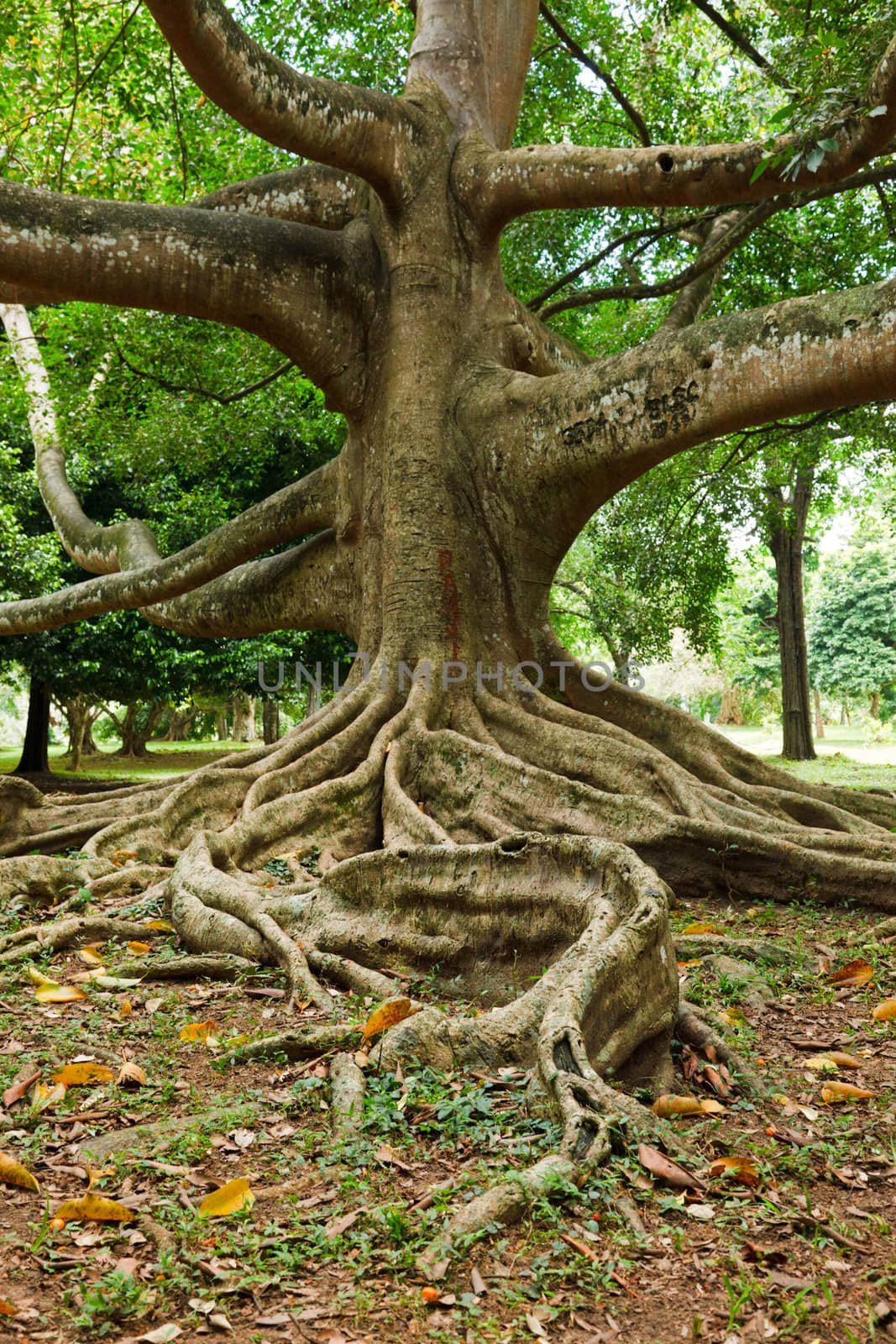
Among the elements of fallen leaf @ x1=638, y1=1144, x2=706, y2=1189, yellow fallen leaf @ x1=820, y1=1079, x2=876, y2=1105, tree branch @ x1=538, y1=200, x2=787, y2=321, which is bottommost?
yellow fallen leaf @ x1=820, y1=1079, x2=876, y2=1105

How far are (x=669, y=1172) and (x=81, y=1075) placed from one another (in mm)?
1879

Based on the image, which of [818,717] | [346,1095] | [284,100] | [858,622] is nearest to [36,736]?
[284,100]

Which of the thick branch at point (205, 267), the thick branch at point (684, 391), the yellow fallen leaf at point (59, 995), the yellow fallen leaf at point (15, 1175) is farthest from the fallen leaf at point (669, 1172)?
the thick branch at point (205, 267)

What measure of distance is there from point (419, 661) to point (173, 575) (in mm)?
3311

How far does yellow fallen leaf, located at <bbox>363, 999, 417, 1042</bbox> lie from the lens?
3576 millimetres

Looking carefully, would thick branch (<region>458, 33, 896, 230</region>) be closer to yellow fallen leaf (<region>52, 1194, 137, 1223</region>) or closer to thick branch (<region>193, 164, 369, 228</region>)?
thick branch (<region>193, 164, 369, 228</region>)

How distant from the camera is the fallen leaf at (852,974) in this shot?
4500mm

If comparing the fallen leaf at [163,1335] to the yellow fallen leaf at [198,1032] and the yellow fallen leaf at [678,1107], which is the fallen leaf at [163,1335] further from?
the yellow fallen leaf at [198,1032]

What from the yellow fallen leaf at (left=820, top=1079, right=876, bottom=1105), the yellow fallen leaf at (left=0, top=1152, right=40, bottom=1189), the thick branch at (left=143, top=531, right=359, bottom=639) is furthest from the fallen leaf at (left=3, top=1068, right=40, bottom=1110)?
the thick branch at (left=143, top=531, right=359, bottom=639)

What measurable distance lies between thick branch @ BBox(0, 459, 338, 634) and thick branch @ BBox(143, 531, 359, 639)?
20 centimetres

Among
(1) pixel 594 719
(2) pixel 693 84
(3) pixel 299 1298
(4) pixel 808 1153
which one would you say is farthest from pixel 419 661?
(2) pixel 693 84

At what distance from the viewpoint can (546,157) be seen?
7066 millimetres

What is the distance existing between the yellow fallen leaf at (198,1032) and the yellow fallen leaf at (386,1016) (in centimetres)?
61

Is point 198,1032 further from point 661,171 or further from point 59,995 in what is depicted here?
point 661,171
